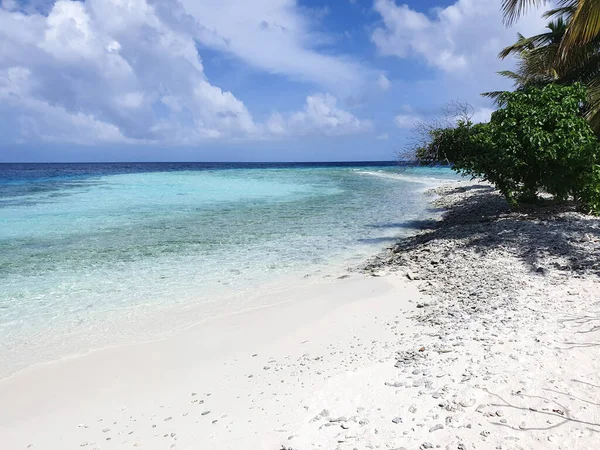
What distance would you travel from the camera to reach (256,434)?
3.63 meters

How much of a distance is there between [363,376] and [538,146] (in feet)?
29.7

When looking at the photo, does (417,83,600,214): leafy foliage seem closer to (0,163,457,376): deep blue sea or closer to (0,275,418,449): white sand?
(0,163,457,376): deep blue sea

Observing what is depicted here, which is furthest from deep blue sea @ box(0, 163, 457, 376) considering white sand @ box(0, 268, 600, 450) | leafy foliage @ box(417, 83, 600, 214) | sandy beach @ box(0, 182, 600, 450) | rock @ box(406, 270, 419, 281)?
leafy foliage @ box(417, 83, 600, 214)

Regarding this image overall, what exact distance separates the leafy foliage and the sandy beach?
356cm

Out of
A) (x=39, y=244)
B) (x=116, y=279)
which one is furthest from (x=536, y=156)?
(x=39, y=244)

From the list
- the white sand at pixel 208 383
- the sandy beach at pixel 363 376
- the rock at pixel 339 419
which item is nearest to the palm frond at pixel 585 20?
the sandy beach at pixel 363 376

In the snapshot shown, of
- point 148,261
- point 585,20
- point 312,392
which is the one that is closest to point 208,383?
point 312,392

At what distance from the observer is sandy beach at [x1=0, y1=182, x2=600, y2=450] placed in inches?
133

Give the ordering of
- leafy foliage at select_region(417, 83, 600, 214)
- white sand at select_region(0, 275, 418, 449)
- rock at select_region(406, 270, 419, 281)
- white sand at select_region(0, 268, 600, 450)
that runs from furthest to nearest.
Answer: leafy foliage at select_region(417, 83, 600, 214) → rock at select_region(406, 270, 419, 281) → white sand at select_region(0, 275, 418, 449) → white sand at select_region(0, 268, 600, 450)

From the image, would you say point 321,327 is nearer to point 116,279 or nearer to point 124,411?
point 124,411

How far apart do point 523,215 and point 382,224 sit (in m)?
5.16

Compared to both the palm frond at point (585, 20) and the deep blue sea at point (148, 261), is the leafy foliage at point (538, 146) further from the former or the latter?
the deep blue sea at point (148, 261)

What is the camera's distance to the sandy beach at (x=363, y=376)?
11.1 feet

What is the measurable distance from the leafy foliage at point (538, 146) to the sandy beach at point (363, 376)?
140 inches
